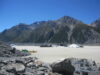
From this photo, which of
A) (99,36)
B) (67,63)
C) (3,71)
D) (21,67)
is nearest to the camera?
(3,71)

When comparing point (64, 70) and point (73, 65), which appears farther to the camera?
point (64, 70)

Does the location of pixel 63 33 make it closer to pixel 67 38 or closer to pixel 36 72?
pixel 67 38

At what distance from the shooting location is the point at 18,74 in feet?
37.1

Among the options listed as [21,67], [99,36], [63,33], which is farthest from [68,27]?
[21,67]

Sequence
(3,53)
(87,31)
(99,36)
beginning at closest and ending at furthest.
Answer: (3,53) < (99,36) < (87,31)

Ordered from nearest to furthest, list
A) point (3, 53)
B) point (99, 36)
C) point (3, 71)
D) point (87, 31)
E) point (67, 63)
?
point (3, 71), point (67, 63), point (3, 53), point (99, 36), point (87, 31)

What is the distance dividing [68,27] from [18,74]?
590ft

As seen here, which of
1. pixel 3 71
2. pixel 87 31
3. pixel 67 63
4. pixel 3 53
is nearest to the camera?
pixel 3 71

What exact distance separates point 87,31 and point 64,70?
169240 mm

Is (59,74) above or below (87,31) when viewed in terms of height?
below

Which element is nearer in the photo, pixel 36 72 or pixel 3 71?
pixel 3 71

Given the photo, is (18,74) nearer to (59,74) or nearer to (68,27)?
(59,74)

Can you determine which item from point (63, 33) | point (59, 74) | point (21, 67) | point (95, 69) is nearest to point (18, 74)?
point (21, 67)

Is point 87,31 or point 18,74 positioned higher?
point 87,31
